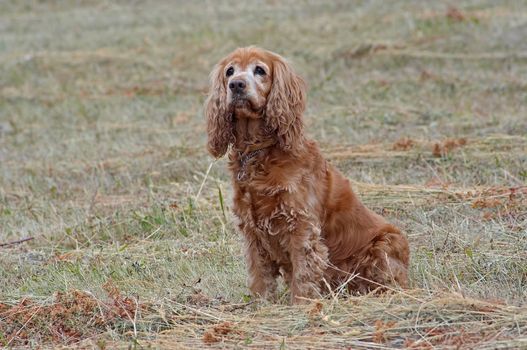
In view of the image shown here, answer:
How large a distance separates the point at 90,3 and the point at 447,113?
641 inches

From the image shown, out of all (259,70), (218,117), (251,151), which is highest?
(259,70)

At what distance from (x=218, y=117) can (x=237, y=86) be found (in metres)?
0.42

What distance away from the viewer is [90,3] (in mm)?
26531

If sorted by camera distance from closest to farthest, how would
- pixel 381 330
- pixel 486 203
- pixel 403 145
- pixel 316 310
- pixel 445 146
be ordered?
pixel 381 330 → pixel 316 310 → pixel 486 203 → pixel 445 146 → pixel 403 145

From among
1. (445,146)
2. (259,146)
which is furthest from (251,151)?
(445,146)

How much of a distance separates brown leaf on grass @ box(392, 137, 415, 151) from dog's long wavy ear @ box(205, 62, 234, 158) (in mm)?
3878

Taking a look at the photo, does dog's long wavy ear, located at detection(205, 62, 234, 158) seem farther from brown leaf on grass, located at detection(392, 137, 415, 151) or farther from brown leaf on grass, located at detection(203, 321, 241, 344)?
brown leaf on grass, located at detection(392, 137, 415, 151)

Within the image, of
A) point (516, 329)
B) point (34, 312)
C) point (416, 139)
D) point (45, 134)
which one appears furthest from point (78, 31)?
point (516, 329)

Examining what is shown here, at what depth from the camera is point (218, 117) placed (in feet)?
22.6

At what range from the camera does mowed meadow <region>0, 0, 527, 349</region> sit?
572 centimetres

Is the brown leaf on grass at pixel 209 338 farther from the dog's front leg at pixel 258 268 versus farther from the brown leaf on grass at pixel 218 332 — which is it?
the dog's front leg at pixel 258 268

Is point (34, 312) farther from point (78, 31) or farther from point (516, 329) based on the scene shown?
point (78, 31)

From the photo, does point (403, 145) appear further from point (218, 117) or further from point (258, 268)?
point (258, 268)

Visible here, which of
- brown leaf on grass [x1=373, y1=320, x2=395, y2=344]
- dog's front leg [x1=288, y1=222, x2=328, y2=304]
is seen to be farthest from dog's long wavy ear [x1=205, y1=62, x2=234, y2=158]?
brown leaf on grass [x1=373, y1=320, x2=395, y2=344]
